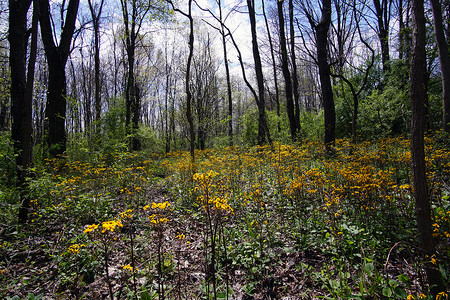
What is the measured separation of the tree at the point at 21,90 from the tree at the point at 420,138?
4764 millimetres

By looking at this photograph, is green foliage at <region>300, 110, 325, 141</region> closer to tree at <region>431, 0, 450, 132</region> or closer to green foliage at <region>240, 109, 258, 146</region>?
green foliage at <region>240, 109, 258, 146</region>

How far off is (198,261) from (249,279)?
0.73 metres

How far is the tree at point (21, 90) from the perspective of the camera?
3.16m

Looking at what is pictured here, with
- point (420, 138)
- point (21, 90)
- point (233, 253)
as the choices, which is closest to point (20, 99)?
point (21, 90)

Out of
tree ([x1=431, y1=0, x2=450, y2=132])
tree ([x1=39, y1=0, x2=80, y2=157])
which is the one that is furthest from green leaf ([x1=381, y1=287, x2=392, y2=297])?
tree ([x1=39, y1=0, x2=80, y2=157])

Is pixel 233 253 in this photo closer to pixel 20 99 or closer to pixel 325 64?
pixel 20 99

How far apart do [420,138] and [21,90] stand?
5278 millimetres

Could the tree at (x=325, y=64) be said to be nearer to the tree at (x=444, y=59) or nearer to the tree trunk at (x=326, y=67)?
the tree trunk at (x=326, y=67)

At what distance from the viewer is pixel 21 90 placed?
334cm

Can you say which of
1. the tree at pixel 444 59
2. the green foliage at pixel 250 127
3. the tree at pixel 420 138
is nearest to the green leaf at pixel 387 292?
the tree at pixel 420 138

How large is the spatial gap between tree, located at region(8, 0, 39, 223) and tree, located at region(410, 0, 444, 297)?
476 cm

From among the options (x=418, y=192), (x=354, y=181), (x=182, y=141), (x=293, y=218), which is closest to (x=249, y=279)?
(x=293, y=218)

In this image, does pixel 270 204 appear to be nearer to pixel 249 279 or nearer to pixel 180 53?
pixel 249 279

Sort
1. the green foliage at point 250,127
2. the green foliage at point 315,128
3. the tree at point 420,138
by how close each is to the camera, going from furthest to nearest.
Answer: the green foliage at point 250,127 < the green foliage at point 315,128 < the tree at point 420,138
